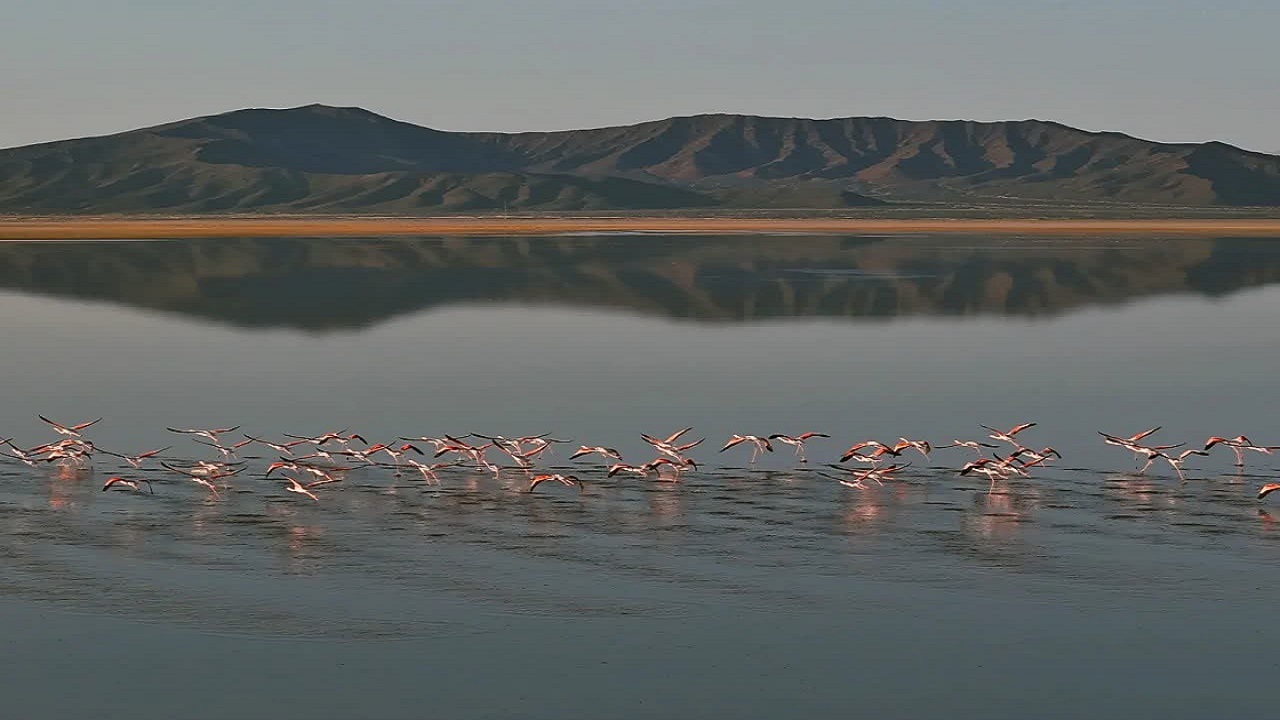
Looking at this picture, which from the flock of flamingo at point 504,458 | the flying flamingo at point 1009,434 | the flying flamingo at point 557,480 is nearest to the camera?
the flying flamingo at point 557,480

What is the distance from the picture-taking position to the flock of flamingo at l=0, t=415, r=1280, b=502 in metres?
26.9

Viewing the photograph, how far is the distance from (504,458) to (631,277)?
55104 millimetres

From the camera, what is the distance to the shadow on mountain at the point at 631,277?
65.0 metres

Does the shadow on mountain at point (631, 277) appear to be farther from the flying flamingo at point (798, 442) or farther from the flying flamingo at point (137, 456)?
the flying flamingo at point (798, 442)

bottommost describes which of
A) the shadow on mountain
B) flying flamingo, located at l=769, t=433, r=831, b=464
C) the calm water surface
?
the calm water surface

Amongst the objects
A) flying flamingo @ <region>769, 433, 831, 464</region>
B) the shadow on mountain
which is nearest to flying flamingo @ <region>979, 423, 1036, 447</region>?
flying flamingo @ <region>769, 433, 831, 464</region>

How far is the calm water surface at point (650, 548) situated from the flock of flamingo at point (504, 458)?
359mm

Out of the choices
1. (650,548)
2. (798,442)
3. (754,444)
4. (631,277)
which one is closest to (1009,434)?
(798,442)

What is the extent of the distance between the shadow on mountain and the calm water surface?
573 inches

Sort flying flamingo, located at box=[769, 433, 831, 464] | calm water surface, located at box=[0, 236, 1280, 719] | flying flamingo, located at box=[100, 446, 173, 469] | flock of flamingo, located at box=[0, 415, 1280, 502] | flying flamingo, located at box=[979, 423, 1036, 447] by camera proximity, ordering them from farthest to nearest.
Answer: flying flamingo, located at box=[769, 433, 831, 464]
flying flamingo, located at box=[979, 423, 1036, 447]
flying flamingo, located at box=[100, 446, 173, 469]
flock of flamingo, located at box=[0, 415, 1280, 502]
calm water surface, located at box=[0, 236, 1280, 719]

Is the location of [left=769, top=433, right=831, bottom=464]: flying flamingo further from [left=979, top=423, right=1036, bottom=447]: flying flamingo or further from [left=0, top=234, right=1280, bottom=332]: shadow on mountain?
[left=0, top=234, right=1280, bottom=332]: shadow on mountain

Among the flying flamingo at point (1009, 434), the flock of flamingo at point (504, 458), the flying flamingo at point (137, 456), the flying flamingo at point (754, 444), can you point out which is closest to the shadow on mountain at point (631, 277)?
the flying flamingo at point (137, 456)

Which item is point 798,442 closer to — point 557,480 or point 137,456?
point 557,480

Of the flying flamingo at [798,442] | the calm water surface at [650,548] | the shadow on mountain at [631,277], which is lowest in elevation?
the calm water surface at [650,548]
